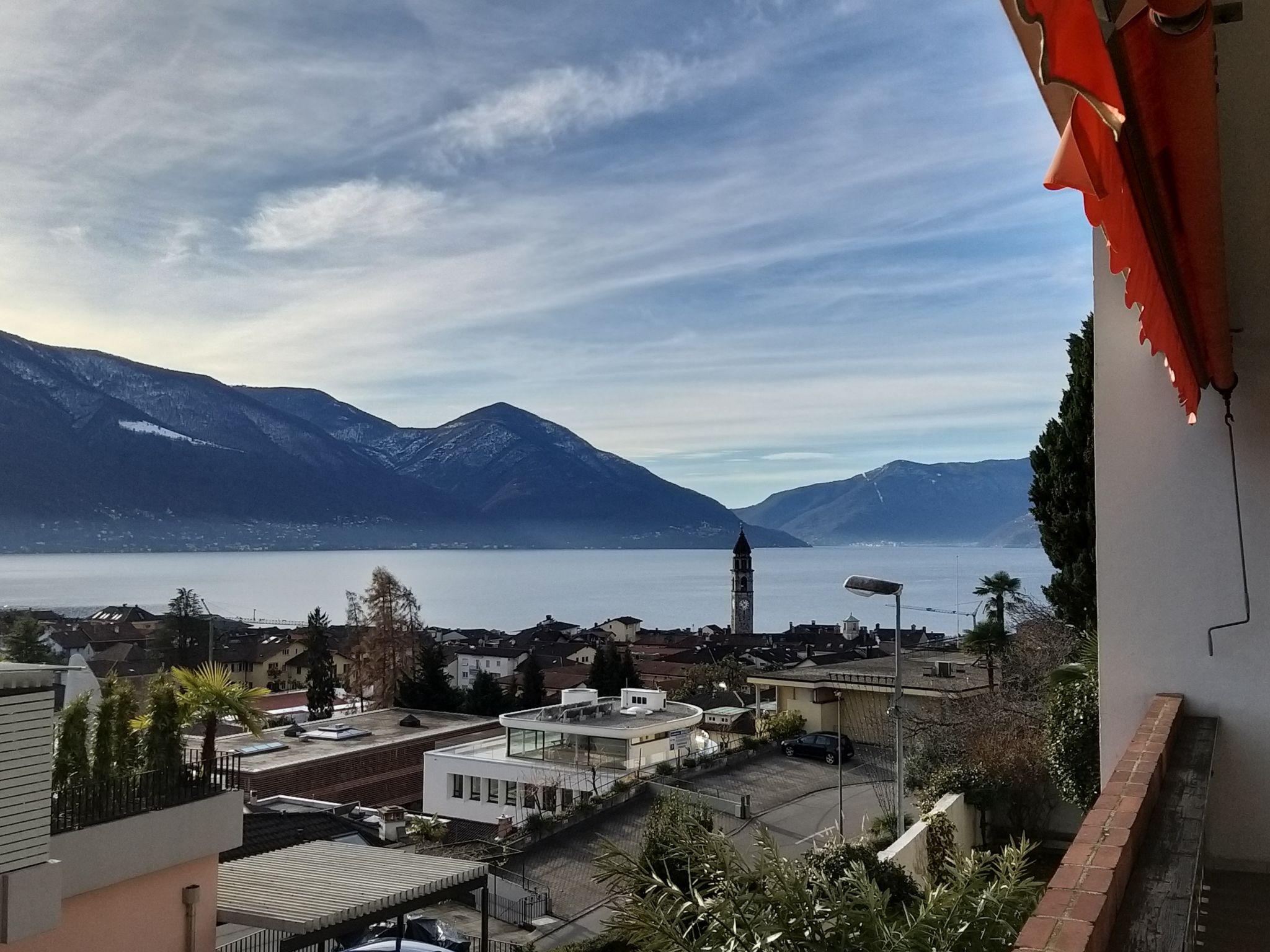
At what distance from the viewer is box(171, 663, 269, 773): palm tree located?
9.63 m

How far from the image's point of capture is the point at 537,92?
92.8 ft

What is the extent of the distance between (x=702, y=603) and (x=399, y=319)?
342 ft

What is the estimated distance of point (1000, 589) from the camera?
58.9 feet

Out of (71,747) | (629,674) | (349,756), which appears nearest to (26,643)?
(349,756)

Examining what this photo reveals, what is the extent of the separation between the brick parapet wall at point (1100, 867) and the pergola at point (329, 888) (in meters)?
8.39

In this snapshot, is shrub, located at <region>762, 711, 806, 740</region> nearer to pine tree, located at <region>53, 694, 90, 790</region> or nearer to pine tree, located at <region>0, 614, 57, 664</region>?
pine tree, located at <region>53, 694, 90, 790</region>

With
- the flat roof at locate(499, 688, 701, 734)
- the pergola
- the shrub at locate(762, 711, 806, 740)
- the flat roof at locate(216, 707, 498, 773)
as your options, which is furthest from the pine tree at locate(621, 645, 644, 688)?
the pergola

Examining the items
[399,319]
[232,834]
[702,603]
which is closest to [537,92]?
[232,834]

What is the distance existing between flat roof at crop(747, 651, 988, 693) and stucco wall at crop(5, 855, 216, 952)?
13.0 m

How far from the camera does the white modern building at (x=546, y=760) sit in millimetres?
25672

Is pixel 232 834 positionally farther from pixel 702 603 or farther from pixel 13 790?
pixel 702 603

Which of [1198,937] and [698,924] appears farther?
[698,924]

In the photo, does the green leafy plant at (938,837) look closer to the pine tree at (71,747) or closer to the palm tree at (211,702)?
the palm tree at (211,702)

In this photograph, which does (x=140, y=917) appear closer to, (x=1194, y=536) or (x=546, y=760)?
(x=1194, y=536)
